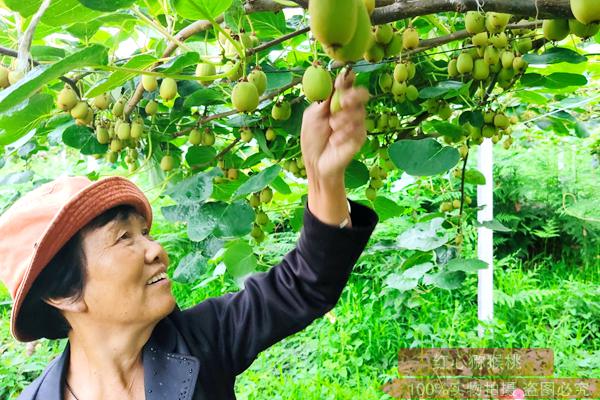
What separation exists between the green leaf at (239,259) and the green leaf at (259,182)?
205 mm

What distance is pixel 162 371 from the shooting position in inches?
42.5

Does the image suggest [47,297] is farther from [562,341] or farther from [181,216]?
[562,341]

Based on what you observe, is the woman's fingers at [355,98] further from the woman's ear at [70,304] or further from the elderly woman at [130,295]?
the woman's ear at [70,304]

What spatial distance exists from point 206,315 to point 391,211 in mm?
505

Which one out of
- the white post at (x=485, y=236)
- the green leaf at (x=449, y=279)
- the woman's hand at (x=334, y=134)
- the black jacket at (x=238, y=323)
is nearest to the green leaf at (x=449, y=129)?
the black jacket at (x=238, y=323)

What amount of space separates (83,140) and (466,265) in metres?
0.85

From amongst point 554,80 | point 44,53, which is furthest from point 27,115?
point 554,80

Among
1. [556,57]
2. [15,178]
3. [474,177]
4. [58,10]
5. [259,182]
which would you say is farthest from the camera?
[15,178]

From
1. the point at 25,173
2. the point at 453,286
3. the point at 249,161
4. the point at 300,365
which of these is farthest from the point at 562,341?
the point at 25,173

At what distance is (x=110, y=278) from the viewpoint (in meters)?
1.03

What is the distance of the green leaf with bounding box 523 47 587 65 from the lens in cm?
98

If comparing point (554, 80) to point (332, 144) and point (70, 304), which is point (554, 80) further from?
point (70, 304)

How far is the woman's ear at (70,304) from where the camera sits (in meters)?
1.05

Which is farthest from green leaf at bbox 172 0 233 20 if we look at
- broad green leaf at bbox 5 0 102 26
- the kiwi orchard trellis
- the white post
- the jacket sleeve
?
the white post
